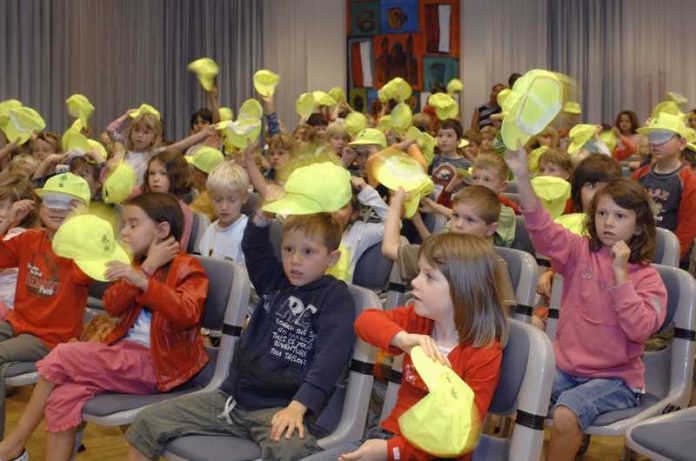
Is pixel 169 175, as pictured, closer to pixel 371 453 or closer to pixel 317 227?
pixel 317 227

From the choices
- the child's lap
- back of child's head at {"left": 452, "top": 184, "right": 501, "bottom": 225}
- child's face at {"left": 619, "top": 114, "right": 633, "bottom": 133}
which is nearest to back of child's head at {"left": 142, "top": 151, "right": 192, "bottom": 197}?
back of child's head at {"left": 452, "top": 184, "right": 501, "bottom": 225}

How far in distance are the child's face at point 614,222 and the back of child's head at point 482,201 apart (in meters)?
0.46

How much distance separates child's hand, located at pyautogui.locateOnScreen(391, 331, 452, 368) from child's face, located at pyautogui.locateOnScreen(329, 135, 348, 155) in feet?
Answer: 13.5

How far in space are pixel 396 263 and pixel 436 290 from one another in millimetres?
1237

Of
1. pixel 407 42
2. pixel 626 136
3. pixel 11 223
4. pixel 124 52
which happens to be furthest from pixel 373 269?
pixel 407 42

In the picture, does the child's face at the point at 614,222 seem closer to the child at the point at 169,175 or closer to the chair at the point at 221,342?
the chair at the point at 221,342

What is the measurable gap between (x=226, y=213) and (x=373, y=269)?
0.88 metres

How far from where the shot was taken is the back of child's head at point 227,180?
4168 millimetres

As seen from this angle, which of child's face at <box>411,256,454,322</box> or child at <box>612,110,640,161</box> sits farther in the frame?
child at <box>612,110,640,161</box>

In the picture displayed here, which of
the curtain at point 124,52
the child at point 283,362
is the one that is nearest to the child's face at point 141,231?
the child at point 283,362

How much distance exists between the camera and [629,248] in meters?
2.81

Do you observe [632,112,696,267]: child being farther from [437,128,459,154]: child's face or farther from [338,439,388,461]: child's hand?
[338,439,388,461]: child's hand

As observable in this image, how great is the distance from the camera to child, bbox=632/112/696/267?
14.4ft

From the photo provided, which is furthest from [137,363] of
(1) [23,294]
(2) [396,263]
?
(2) [396,263]
